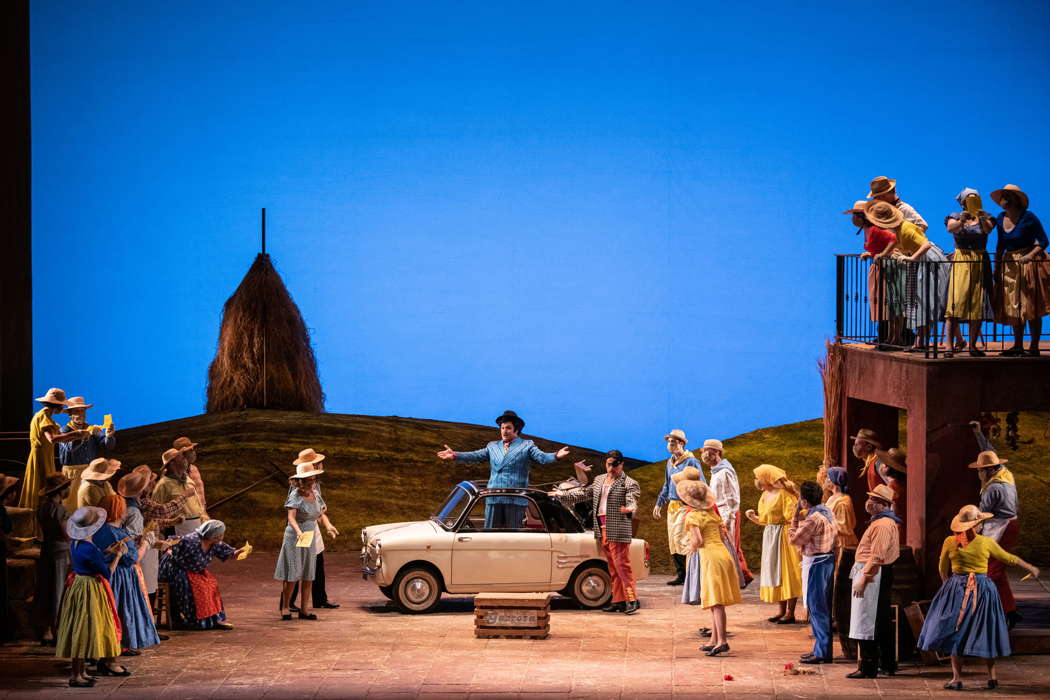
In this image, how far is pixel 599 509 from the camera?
45.6ft

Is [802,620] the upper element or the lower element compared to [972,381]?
lower

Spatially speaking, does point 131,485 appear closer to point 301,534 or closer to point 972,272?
point 301,534

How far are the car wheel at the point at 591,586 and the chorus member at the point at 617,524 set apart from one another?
5.4 inches

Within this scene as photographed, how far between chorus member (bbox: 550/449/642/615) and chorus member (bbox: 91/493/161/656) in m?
4.44

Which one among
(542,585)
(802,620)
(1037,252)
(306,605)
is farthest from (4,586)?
(1037,252)

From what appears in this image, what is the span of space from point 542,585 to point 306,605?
2.34 meters

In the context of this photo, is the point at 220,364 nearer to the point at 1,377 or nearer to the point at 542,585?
the point at 1,377

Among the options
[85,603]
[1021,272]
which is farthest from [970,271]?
[85,603]

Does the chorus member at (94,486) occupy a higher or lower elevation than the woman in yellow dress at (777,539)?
higher

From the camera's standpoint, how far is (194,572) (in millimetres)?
13211

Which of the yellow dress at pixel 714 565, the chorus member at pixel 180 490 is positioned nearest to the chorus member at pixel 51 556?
the chorus member at pixel 180 490

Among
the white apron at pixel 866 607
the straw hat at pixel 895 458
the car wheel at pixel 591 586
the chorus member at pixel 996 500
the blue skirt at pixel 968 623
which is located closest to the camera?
the blue skirt at pixel 968 623

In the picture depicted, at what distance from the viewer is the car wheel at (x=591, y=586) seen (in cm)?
1416

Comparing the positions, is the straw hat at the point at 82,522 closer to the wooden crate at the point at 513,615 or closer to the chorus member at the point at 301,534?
Result: the chorus member at the point at 301,534
